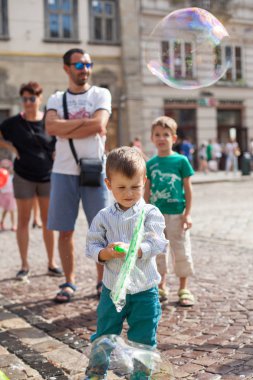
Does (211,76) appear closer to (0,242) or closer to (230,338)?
(230,338)

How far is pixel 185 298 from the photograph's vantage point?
15.6ft

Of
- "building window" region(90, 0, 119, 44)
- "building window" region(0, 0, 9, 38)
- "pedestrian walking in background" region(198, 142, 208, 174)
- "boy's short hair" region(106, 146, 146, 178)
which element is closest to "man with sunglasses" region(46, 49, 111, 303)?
"boy's short hair" region(106, 146, 146, 178)

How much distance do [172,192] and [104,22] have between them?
21.3 metres

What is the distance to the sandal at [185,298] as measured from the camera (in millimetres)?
4711

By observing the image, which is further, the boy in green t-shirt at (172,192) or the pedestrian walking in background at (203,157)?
the pedestrian walking in background at (203,157)

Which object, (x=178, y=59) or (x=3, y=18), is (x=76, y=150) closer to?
(x=178, y=59)

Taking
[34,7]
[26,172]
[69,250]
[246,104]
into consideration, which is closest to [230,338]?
[69,250]

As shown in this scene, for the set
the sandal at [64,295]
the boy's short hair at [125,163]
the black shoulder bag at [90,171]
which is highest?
the boy's short hair at [125,163]

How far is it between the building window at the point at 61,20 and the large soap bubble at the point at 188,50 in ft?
62.6

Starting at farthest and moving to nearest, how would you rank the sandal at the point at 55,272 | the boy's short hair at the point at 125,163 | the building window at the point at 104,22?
the building window at the point at 104,22 < the sandal at the point at 55,272 < the boy's short hair at the point at 125,163

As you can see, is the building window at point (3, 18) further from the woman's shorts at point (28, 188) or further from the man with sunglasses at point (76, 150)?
the man with sunglasses at point (76, 150)

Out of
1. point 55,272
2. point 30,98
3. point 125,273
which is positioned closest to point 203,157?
point 55,272

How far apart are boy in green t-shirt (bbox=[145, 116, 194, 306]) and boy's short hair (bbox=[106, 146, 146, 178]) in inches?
77.5

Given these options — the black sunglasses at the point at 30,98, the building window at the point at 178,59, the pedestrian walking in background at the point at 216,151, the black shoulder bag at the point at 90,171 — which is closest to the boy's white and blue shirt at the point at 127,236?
the black shoulder bag at the point at 90,171
